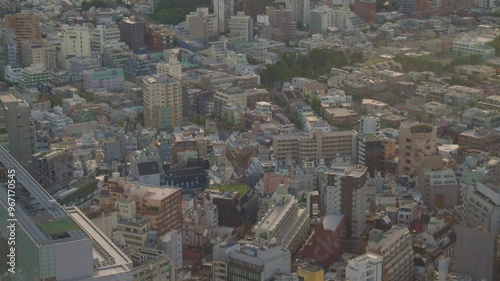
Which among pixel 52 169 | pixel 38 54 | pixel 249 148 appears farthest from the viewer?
pixel 38 54

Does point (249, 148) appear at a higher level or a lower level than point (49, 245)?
lower

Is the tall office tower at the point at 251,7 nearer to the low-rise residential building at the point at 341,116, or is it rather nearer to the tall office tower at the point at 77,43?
the tall office tower at the point at 77,43

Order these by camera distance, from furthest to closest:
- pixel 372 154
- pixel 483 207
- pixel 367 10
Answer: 1. pixel 367 10
2. pixel 372 154
3. pixel 483 207

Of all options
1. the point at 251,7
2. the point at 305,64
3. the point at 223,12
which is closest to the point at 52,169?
the point at 305,64

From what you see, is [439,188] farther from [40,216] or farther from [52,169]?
[40,216]

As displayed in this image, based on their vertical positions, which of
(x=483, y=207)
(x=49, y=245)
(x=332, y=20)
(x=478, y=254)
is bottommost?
(x=478, y=254)

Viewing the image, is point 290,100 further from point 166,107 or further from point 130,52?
point 130,52
